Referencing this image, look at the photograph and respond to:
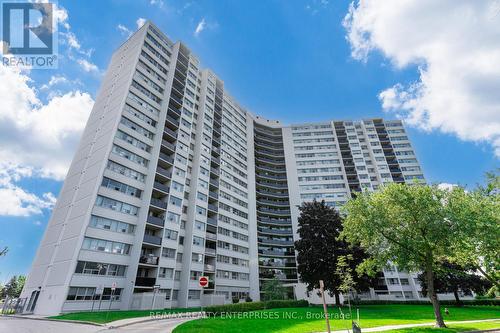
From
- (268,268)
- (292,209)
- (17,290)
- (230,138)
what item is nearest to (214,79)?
(230,138)

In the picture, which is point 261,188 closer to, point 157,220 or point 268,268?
point 268,268

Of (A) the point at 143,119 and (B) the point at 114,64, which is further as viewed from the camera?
(B) the point at 114,64

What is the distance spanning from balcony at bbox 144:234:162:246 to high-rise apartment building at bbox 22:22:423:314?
20 cm

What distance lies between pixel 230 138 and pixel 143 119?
29337 mm

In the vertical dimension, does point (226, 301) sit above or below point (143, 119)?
below

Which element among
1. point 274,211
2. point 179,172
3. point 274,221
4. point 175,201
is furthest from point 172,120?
point 274,221

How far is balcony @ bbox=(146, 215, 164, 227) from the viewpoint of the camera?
42.0 meters

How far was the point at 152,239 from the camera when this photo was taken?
4119 cm

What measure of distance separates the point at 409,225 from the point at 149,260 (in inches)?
1383

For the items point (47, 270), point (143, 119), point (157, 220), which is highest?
point (143, 119)

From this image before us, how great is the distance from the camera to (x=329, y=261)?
134 feet

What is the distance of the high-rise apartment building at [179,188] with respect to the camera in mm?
35969

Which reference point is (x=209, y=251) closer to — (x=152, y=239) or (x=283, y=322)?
(x=152, y=239)

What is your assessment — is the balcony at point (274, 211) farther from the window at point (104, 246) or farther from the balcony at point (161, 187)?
the window at point (104, 246)
